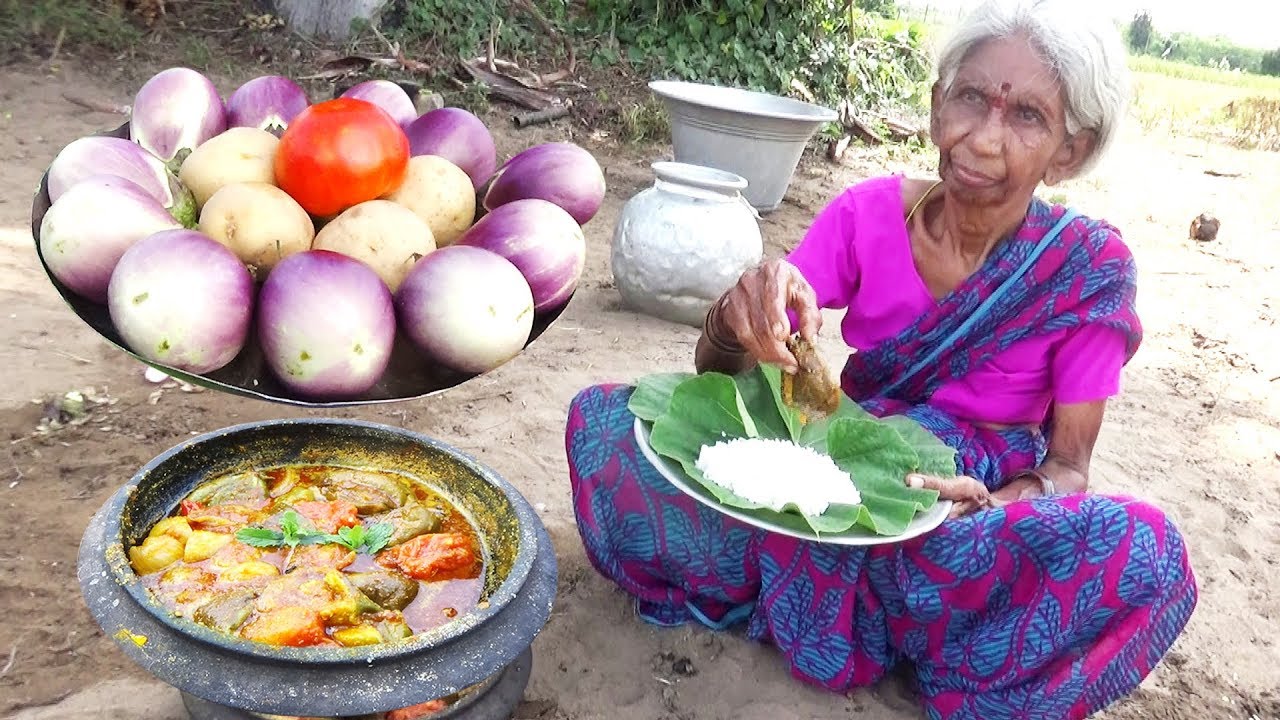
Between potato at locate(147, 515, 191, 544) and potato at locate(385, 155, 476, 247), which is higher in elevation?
potato at locate(385, 155, 476, 247)

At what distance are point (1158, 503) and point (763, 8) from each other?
5436 mm

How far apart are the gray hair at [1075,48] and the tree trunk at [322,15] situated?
5.51 meters

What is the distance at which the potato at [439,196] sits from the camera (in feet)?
3.95

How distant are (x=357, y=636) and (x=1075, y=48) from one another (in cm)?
162

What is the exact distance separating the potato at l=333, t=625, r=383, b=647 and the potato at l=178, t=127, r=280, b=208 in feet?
2.03

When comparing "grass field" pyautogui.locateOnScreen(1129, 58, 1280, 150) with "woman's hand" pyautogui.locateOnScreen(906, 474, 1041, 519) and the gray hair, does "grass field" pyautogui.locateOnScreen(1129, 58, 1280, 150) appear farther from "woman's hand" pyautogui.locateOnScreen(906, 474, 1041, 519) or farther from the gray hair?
"woman's hand" pyautogui.locateOnScreen(906, 474, 1041, 519)

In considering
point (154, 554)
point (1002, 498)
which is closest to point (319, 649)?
point (154, 554)

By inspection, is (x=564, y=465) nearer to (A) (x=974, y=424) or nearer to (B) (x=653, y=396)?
(B) (x=653, y=396)

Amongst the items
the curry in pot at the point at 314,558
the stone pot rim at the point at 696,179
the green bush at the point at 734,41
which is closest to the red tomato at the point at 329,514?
the curry in pot at the point at 314,558

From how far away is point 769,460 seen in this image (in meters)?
1.75

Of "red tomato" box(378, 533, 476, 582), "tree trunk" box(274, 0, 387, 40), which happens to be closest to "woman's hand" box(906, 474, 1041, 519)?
"red tomato" box(378, 533, 476, 582)

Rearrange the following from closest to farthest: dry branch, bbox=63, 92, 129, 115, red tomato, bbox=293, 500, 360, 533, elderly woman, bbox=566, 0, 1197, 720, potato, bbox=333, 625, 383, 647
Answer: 1. potato, bbox=333, 625, 383, 647
2. red tomato, bbox=293, 500, 360, 533
3. elderly woman, bbox=566, 0, 1197, 720
4. dry branch, bbox=63, 92, 129, 115

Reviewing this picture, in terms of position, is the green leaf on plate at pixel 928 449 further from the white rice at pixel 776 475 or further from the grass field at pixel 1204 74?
the grass field at pixel 1204 74

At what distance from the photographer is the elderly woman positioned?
1.87 m
